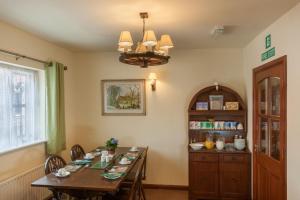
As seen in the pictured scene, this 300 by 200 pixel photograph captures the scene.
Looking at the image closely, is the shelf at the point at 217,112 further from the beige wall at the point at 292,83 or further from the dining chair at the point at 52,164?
the dining chair at the point at 52,164

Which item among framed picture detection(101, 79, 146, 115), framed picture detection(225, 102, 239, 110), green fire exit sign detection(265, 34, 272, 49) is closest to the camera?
green fire exit sign detection(265, 34, 272, 49)

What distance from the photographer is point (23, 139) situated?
3.29 m

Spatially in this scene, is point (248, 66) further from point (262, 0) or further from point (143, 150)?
point (143, 150)

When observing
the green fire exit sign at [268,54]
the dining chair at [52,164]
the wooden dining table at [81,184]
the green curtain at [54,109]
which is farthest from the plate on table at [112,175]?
the green fire exit sign at [268,54]

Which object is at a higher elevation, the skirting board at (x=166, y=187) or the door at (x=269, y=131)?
the door at (x=269, y=131)

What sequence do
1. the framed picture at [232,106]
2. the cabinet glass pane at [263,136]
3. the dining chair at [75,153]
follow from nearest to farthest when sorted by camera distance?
1. the cabinet glass pane at [263,136]
2. the dining chair at [75,153]
3. the framed picture at [232,106]

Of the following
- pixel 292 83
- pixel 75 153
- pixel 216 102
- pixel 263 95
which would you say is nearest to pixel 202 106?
pixel 216 102

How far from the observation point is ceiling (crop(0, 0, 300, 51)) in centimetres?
223

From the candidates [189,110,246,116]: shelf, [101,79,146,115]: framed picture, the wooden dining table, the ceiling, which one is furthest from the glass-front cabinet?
[101,79,146,115]: framed picture

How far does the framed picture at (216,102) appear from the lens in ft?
Answer: 13.2

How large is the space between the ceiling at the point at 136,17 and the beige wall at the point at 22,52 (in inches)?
5.2

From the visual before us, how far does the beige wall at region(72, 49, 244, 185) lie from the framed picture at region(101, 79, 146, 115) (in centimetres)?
9

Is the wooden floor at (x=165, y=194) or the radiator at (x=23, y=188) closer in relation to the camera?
the radiator at (x=23, y=188)

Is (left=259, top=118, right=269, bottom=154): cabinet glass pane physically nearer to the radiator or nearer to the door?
the door
